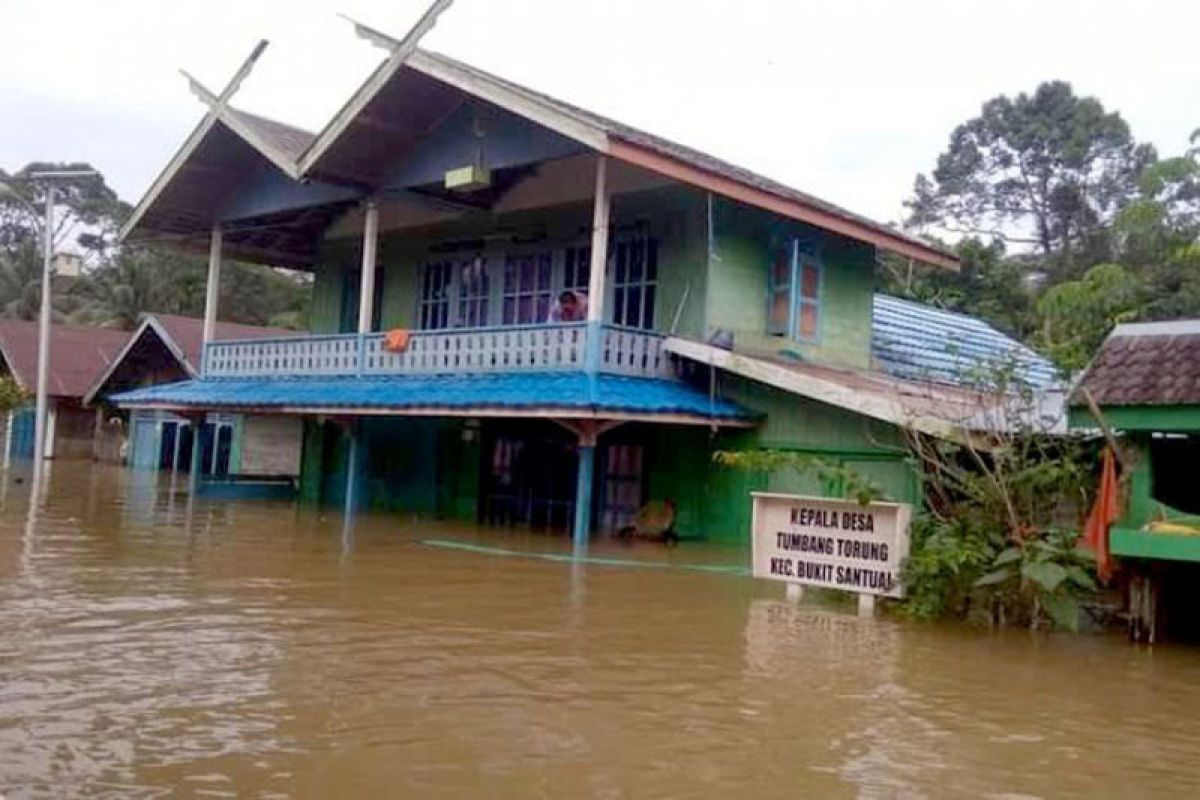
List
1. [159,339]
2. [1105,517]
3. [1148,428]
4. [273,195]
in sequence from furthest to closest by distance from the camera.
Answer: [159,339] < [273,195] < [1105,517] < [1148,428]

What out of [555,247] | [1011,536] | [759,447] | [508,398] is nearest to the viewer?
[1011,536]

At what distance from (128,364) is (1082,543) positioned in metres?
27.0

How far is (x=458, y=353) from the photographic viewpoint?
15.6m

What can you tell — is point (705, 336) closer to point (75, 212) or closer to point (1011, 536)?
point (1011, 536)

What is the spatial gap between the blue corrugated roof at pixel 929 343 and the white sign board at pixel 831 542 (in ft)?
21.6

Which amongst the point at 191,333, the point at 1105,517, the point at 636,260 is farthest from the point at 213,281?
the point at 1105,517

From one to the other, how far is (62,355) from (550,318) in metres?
22.1

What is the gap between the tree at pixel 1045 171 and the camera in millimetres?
41188

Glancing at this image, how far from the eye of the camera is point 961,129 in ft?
152

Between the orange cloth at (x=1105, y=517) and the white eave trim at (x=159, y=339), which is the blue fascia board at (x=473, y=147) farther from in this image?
the white eave trim at (x=159, y=339)

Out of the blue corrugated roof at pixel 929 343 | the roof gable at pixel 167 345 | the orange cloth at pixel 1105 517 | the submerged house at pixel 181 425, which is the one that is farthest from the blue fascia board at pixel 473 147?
the roof gable at pixel 167 345

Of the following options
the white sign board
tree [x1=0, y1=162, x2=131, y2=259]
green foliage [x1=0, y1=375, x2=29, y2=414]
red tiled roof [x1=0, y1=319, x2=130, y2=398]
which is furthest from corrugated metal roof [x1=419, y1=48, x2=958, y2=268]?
tree [x1=0, y1=162, x2=131, y2=259]

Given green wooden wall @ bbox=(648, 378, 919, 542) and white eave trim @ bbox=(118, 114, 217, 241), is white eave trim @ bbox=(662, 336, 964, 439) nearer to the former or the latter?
green wooden wall @ bbox=(648, 378, 919, 542)

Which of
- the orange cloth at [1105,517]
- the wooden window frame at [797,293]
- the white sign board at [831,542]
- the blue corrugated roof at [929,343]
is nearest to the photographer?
the orange cloth at [1105,517]
